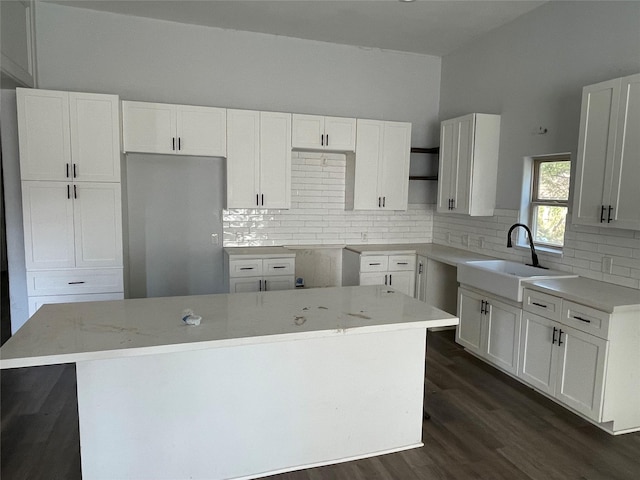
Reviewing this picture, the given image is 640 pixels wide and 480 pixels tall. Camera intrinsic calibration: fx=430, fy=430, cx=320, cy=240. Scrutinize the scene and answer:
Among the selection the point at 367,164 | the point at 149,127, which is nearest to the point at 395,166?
the point at 367,164

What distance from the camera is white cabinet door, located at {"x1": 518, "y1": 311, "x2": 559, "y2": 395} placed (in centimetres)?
308

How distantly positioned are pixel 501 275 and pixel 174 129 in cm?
321

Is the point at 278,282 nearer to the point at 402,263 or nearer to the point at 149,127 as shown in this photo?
the point at 402,263

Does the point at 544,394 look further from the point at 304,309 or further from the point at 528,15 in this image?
the point at 528,15

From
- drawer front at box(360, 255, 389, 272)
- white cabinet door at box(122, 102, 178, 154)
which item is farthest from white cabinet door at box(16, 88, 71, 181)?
drawer front at box(360, 255, 389, 272)

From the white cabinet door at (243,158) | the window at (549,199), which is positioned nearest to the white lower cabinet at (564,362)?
the window at (549,199)

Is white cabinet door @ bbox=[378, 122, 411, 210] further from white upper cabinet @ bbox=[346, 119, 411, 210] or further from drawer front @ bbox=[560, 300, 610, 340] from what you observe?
drawer front @ bbox=[560, 300, 610, 340]

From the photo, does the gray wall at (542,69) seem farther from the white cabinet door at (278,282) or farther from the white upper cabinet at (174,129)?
the white upper cabinet at (174,129)

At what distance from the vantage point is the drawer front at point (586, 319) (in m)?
2.66

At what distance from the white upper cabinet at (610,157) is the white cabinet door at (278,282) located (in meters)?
2.61

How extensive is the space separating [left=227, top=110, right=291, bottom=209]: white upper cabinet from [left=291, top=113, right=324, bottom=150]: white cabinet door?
3.1 inches

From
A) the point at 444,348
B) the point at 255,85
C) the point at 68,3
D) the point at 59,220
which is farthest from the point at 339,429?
the point at 68,3

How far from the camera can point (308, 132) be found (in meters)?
4.54

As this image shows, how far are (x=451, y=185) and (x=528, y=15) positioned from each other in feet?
5.59
